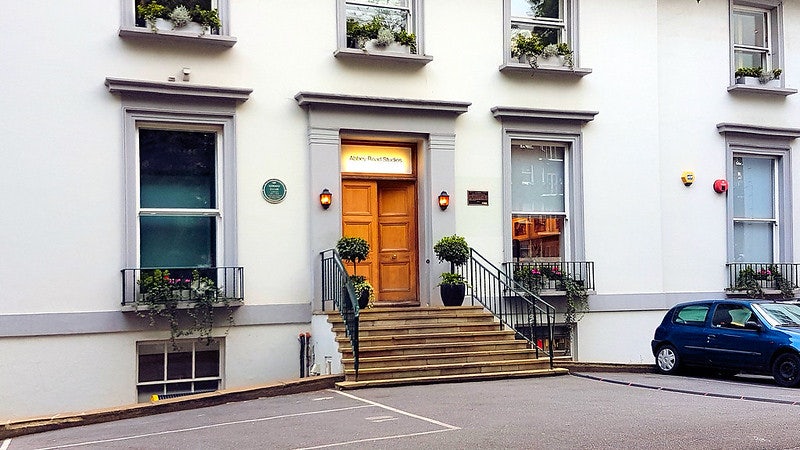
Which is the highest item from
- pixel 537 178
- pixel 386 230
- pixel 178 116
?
pixel 178 116

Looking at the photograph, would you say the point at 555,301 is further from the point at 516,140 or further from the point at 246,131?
the point at 246,131

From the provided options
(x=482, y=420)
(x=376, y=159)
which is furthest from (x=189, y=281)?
(x=482, y=420)

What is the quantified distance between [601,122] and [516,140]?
5.68 feet

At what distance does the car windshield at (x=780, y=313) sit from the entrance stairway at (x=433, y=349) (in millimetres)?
3183

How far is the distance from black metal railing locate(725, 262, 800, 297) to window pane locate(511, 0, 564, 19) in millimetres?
5864

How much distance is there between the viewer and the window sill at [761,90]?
1750cm

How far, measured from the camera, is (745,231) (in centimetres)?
1784

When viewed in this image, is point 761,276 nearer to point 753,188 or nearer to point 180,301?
point 753,188

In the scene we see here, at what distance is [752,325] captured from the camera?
13492 mm

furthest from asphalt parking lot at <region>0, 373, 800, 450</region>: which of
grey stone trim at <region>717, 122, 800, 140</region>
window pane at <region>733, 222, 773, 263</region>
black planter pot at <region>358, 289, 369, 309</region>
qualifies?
grey stone trim at <region>717, 122, 800, 140</region>

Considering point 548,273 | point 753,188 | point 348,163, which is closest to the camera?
point 348,163

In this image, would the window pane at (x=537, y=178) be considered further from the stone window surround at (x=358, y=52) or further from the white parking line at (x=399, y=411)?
the white parking line at (x=399, y=411)

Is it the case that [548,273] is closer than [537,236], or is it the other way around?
[548,273]

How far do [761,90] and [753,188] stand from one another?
1.93m
